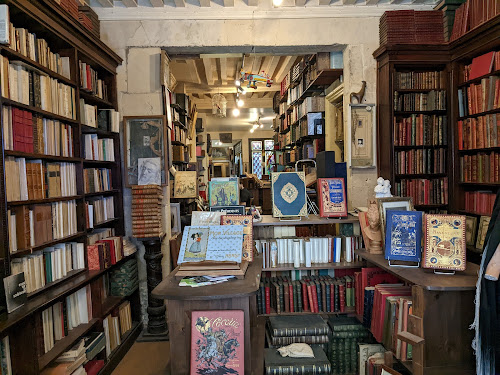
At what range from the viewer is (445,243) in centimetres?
226

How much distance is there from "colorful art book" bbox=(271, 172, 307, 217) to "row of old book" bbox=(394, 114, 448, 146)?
1.48 m

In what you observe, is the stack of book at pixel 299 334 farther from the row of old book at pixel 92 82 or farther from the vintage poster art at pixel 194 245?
the row of old book at pixel 92 82

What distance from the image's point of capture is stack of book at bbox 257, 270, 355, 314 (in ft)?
10.4

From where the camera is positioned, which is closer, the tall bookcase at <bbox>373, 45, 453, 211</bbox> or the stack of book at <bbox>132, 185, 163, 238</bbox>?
the stack of book at <bbox>132, 185, 163, 238</bbox>

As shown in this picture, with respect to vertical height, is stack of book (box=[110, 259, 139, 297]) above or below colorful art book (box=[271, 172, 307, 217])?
below

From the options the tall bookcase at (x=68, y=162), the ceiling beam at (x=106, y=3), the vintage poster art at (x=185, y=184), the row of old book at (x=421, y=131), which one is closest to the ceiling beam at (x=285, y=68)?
the row of old book at (x=421, y=131)

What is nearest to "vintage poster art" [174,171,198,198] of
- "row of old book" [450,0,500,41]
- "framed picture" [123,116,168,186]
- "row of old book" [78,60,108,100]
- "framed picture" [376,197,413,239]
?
"framed picture" [123,116,168,186]

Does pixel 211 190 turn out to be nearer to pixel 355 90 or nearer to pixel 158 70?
pixel 158 70

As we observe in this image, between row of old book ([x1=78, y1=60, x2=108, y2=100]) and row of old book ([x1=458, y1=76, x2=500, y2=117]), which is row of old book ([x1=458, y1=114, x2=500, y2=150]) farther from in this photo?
row of old book ([x1=78, y1=60, x2=108, y2=100])

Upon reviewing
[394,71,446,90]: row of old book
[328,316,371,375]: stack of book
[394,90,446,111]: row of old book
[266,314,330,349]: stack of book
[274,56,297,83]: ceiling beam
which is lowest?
[328,316,371,375]: stack of book

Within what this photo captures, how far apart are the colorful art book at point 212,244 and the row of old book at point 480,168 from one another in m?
2.72

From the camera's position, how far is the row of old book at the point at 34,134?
85.1 inches

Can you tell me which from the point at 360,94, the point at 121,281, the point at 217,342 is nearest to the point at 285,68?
the point at 360,94

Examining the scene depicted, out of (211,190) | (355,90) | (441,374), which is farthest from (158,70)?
(441,374)
